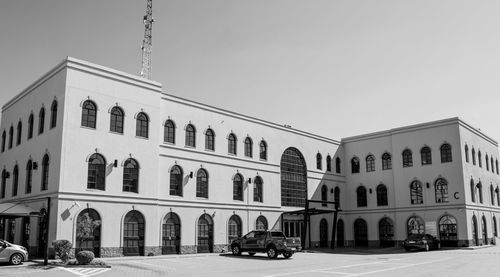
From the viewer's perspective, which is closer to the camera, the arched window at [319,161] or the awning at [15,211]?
the awning at [15,211]

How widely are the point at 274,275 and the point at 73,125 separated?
15.1 m

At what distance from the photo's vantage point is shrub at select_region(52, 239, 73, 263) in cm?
2367

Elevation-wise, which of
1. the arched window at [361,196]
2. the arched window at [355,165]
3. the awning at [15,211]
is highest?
the arched window at [355,165]

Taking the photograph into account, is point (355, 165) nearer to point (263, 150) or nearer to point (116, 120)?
point (263, 150)

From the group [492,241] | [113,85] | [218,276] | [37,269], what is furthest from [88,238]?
[492,241]

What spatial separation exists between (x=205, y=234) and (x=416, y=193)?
20.2m

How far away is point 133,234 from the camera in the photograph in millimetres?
28844

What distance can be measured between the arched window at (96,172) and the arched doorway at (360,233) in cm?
2650

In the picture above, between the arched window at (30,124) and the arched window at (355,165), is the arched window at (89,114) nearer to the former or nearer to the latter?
the arched window at (30,124)

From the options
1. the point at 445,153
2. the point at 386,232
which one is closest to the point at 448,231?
the point at 386,232

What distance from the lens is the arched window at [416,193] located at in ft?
139

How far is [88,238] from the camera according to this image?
1045 inches

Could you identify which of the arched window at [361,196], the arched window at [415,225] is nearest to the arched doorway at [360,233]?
the arched window at [361,196]

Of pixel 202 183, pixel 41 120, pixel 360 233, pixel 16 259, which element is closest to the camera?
pixel 16 259
